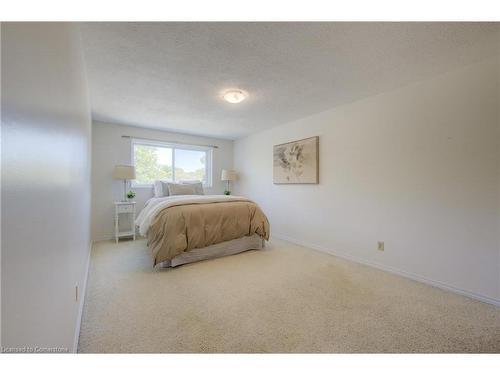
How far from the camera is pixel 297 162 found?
3.82 meters

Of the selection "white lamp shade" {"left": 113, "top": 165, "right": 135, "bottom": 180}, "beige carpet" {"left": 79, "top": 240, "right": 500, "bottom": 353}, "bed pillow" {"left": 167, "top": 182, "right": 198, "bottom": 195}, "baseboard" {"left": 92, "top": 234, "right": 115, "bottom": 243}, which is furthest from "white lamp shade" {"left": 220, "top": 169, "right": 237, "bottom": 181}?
"beige carpet" {"left": 79, "top": 240, "right": 500, "bottom": 353}

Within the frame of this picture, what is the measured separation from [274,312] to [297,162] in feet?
8.50

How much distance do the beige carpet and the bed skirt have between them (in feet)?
Answer: 0.40

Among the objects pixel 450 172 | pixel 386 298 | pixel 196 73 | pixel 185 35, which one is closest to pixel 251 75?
pixel 196 73

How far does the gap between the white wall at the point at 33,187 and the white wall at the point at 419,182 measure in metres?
3.01

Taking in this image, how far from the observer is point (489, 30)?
5.38ft

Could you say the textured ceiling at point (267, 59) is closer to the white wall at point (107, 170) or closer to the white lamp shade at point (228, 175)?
the white wall at point (107, 170)

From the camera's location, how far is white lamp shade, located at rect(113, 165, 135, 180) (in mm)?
3814

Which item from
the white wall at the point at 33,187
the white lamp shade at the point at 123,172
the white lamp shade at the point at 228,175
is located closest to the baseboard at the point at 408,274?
the white lamp shade at the point at 228,175

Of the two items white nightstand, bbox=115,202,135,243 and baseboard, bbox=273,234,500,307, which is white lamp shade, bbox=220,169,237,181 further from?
baseboard, bbox=273,234,500,307

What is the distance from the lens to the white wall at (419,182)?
1.99 m

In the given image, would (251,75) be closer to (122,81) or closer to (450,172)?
(122,81)

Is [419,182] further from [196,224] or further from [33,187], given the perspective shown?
[33,187]

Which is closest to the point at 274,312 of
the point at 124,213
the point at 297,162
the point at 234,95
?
the point at 234,95
